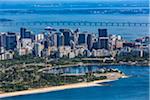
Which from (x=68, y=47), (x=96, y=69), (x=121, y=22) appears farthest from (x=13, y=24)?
(x=96, y=69)

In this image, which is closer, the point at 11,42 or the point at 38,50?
the point at 38,50

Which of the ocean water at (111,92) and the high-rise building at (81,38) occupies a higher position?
the high-rise building at (81,38)

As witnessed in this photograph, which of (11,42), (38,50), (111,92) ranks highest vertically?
(11,42)

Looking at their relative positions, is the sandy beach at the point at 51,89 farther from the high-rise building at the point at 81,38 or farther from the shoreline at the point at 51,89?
the high-rise building at the point at 81,38

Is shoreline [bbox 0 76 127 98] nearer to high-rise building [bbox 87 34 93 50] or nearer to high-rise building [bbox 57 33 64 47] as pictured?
high-rise building [bbox 87 34 93 50]

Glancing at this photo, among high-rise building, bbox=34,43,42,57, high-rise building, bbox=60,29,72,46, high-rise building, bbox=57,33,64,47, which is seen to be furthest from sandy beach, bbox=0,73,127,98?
high-rise building, bbox=60,29,72,46

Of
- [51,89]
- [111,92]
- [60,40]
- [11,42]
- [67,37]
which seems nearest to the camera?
[111,92]

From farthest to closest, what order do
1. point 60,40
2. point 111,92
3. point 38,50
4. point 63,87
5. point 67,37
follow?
point 67,37
point 60,40
point 38,50
point 63,87
point 111,92

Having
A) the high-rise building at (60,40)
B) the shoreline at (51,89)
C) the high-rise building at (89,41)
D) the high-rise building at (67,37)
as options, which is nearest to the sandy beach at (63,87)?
the shoreline at (51,89)

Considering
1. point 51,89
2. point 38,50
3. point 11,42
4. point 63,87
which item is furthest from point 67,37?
point 51,89

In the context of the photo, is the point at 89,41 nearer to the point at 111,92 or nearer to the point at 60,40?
the point at 60,40

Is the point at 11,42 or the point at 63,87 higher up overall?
the point at 11,42
